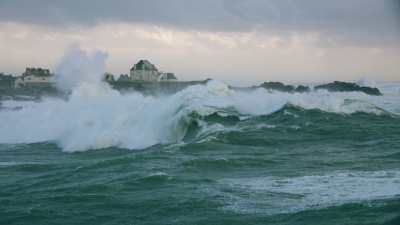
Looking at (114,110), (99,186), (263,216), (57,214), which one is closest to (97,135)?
(114,110)

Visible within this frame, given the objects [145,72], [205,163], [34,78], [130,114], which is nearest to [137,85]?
[145,72]

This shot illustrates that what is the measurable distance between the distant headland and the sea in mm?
17260

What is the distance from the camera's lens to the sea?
8914mm

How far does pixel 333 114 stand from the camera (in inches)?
910

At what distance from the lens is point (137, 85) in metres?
57.9

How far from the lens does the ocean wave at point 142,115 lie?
65.3 ft

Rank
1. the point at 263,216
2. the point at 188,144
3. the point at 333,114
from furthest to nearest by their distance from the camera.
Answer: the point at 333,114 → the point at 188,144 → the point at 263,216

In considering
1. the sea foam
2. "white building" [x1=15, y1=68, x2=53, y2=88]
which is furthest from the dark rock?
"white building" [x1=15, y1=68, x2=53, y2=88]

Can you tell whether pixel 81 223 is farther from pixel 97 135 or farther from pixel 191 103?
pixel 191 103

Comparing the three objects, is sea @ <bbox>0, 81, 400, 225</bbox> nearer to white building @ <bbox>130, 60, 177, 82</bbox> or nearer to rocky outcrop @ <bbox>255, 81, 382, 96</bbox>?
rocky outcrop @ <bbox>255, 81, 382, 96</bbox>

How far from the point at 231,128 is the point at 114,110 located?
6489mm

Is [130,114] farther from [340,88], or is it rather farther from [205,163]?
[340,88]

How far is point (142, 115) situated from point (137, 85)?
3575 cm

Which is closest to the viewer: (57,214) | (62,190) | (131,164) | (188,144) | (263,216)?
(263,216)
